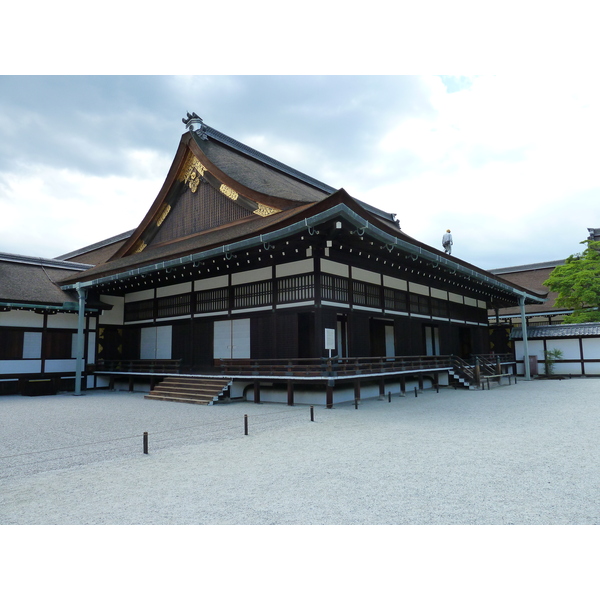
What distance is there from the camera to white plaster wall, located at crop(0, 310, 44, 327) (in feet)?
55.9

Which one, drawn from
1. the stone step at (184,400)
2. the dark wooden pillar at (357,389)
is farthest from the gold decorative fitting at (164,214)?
the dark wooden pillar at (357,389)

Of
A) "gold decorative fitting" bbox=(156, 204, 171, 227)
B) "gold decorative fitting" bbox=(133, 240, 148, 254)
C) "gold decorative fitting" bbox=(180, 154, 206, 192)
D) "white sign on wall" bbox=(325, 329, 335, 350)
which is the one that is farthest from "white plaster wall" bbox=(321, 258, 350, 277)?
"gold decorative fitting" bbox=(133, 240, 148, 254)

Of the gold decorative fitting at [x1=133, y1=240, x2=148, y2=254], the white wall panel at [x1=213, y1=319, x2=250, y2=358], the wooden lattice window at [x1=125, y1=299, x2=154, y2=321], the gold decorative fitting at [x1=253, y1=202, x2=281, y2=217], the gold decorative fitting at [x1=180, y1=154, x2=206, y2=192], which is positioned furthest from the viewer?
the gold decorative fitting at [x1=133, y1=240, x2=148, y2=254]

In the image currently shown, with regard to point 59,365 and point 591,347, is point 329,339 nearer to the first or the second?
point 59,365

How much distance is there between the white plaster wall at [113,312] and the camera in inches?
780

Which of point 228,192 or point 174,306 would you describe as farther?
point 174,306

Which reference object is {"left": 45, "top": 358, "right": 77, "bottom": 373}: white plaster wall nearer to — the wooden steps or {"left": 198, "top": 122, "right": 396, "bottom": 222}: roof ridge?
the wooden steps

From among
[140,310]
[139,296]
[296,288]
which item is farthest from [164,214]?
[296,288]

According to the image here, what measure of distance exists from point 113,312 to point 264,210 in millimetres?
9086

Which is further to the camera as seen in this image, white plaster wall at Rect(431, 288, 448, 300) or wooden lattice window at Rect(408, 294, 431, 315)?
white plaster wall at Rect(431, 288, 448, 300)

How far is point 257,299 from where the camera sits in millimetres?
14812

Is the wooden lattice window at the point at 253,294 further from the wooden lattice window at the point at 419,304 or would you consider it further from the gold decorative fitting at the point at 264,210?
the wooden lattice window at the point at 419,304

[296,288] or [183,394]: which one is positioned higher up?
[296,288]

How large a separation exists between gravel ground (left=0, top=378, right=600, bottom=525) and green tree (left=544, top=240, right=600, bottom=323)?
1574cm
